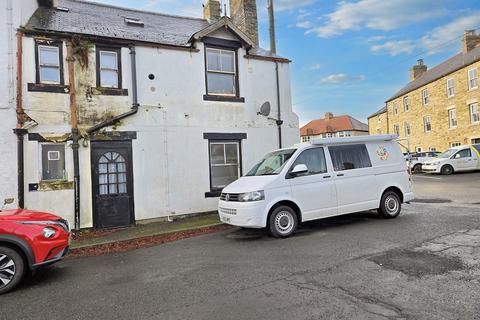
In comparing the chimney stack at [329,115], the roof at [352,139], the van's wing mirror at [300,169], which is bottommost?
the van's wing mirror at [300,169]

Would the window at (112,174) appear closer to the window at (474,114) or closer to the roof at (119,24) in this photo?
the roof at (119,24)

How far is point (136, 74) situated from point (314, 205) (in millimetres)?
6747

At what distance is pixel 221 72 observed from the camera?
39.3 feet

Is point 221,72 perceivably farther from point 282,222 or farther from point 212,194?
point 282,222

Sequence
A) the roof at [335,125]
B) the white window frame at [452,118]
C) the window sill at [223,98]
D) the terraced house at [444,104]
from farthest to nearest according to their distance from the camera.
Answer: the roof at [335,125] → the white window frame at [452,118] → the terraced house at [444,104] → the window sill at [223,98]

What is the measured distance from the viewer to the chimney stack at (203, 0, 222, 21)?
50.1 ft

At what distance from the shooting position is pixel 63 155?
380 inches

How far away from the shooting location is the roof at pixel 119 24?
10.3 meters

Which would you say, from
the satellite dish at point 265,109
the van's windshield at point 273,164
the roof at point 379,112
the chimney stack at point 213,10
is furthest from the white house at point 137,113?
the roof at point 379,112

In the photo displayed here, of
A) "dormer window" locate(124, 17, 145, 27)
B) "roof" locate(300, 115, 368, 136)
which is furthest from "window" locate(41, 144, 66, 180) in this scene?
"roof" locate(300, 115, 368, 136)

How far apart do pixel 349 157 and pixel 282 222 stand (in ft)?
8.49

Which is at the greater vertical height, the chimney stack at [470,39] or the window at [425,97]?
the chimney stack at [470,39]

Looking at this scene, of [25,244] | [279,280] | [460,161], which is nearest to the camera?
[279,280]

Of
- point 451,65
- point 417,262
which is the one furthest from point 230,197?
point 451,65
